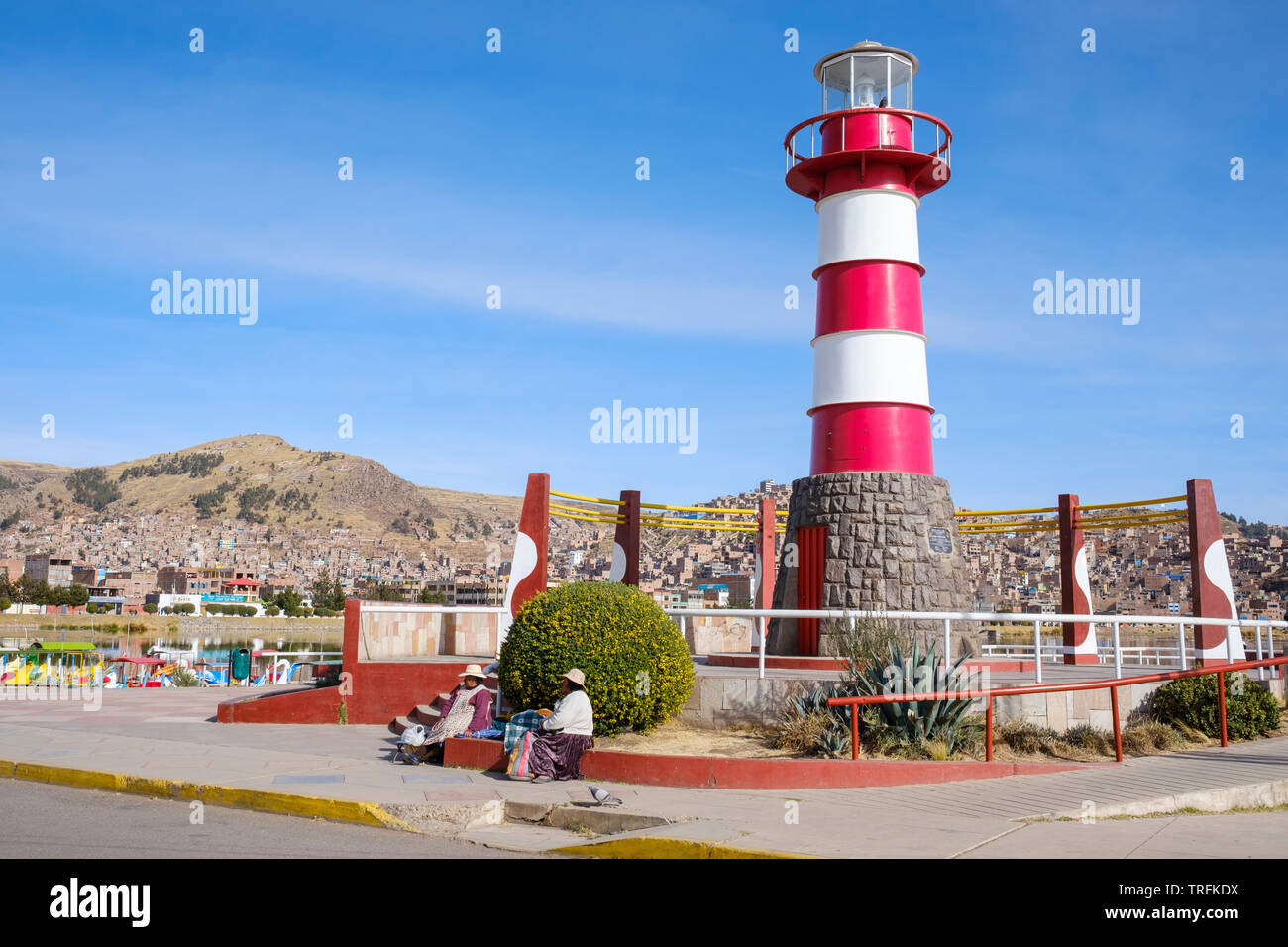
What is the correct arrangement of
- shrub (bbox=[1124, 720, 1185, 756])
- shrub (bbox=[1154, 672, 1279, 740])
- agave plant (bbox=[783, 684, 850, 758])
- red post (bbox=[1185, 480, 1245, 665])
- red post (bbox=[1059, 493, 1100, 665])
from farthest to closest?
red post (bbox=[1059, 493, 1100, 665]), red post (bbox=[1185, 480, 1245, 665]), shrub (bbox=[1154, 672, 1279, 740]), shrub (bbox=[1124, 720, 1185, 756]), agave plant (bbox=[783, 684, 850, 758])

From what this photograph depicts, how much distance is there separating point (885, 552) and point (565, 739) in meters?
7.06

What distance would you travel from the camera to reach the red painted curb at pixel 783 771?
880 centimetres

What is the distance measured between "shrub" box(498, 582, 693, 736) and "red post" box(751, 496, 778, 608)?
22.1 ft

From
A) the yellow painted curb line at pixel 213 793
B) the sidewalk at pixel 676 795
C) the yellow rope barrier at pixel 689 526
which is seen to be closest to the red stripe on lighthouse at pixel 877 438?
the yellow rope barrier at pixel 689 526

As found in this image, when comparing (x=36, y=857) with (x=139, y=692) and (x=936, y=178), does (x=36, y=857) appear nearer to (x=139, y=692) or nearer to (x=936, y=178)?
(x=936, y=178)

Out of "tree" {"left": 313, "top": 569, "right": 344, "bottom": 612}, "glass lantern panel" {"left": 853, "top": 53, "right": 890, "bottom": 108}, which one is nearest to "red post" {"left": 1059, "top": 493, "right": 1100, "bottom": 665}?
"glass lantern panel" {"left": 853, "top": 53, "right": 890, "bottom": 108}

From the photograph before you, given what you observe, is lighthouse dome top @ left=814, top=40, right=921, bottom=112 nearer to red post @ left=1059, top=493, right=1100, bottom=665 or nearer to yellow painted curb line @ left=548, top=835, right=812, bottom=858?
red post @ left=1059, top=493, right=1100, bottom=665

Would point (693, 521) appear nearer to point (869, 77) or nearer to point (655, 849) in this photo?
point (869, 77)

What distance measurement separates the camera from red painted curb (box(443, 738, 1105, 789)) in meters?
8.80

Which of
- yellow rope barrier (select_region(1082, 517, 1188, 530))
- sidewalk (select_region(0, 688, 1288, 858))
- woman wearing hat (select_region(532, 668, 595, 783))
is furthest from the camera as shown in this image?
yellow rope barrier (select_region(1082, 517, 1188, 530))

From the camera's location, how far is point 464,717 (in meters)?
10.8

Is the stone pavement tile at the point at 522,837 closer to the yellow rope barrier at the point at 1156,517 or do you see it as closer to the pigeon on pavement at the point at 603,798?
the pigeon on pavement at the point at 603,798
